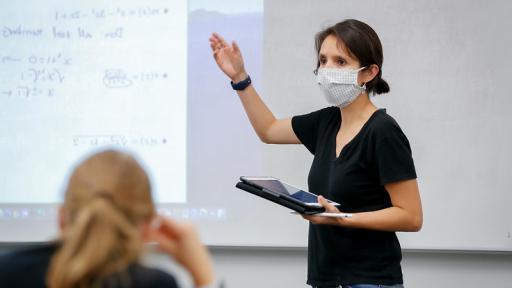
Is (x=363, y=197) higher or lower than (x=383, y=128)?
Result: lower

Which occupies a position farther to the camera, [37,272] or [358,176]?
[358,176]

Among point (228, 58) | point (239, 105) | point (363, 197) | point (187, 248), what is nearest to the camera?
point (187, 248)

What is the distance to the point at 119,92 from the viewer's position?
3.34m

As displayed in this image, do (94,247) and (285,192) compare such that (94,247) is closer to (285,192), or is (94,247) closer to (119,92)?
(285,192)

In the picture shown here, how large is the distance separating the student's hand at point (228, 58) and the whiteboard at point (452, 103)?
92cm

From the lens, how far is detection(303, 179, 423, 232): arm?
1979mm

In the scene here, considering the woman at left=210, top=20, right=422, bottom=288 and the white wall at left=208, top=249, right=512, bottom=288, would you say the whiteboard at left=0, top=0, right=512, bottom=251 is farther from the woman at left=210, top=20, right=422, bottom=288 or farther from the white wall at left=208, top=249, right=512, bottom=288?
the woman at left=210, top=20, right=422, bottom=288

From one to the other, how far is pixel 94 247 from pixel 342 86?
3.96ft

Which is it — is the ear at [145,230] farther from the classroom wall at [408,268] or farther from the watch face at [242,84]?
the classroom wall at [408,268]

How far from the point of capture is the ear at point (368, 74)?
216cm

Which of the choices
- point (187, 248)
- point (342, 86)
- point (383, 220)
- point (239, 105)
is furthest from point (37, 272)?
point (239, 105)

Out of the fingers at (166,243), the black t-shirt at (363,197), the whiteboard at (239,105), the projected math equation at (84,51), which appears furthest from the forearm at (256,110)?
the fingers at (166,243)

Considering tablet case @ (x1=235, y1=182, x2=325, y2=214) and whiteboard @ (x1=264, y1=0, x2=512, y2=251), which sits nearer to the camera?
tablet case @ (x1=235, y1=182, x2=325, y2=214)

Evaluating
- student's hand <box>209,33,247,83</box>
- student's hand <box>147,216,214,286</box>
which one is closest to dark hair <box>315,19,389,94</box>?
student's hand <box>209,33,247,83</box>
